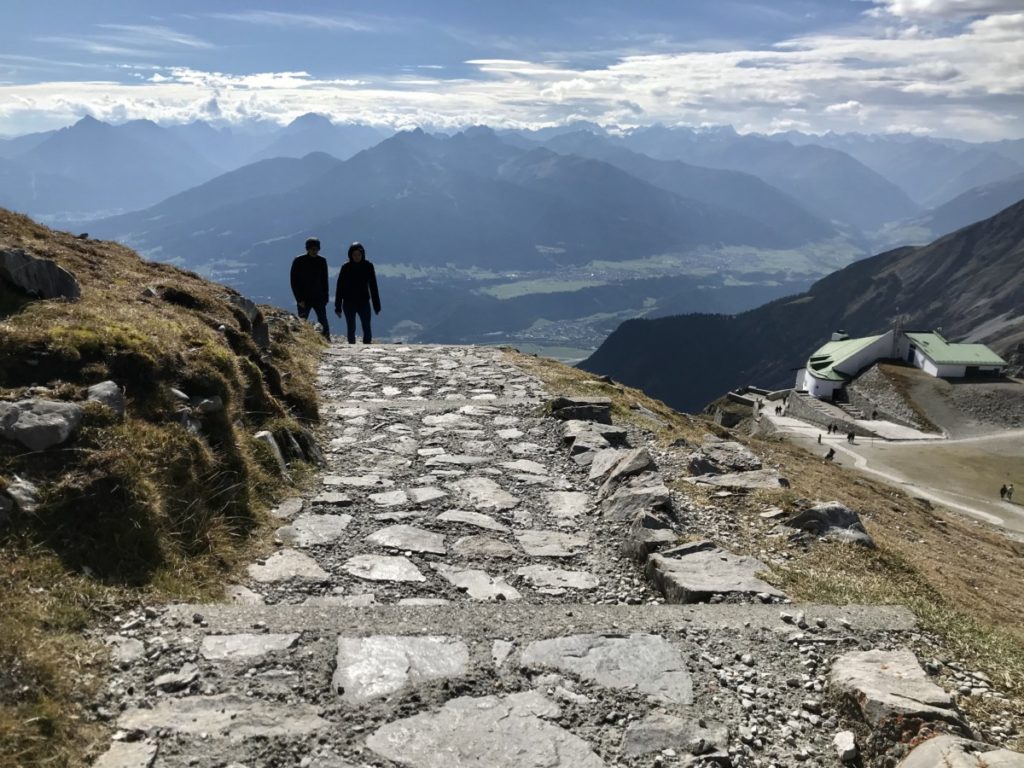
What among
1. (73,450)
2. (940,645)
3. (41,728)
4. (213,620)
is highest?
(73,450)

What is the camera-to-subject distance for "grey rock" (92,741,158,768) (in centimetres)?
428

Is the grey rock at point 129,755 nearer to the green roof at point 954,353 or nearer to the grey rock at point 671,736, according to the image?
the grey rock at point 671,736

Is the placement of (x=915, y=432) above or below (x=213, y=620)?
below

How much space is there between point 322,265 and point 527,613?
797 inches

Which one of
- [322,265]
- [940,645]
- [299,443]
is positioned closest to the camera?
[940,645]

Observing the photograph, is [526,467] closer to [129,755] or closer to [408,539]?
[408,539]

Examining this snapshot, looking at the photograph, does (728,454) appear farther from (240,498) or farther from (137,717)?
(137,717)

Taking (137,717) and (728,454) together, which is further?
(728,454)

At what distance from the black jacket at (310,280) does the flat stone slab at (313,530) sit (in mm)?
16335

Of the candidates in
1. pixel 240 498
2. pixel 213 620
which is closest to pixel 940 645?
pixel 213 620

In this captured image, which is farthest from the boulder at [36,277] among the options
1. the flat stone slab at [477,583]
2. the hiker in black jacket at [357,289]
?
the hiker in black jacket at [357,289]

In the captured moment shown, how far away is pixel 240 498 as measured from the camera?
8.78 metres

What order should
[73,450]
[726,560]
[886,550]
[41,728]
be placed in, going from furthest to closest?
1. [886,550]
2. [726,560]
3. [73,450]
4. [41,728]

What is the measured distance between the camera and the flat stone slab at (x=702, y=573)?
753 centimetres
